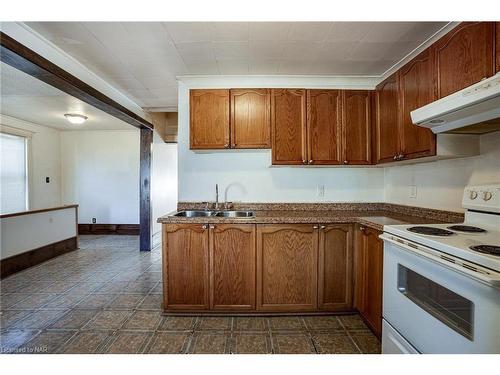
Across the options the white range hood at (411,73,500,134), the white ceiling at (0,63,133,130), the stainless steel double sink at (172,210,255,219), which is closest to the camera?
the white range hood at (411,73,500,134)

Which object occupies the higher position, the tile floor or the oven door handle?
the oven door handle

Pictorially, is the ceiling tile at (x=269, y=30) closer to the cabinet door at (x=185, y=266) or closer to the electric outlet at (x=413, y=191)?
the cabinet door at (x=185, y=266)

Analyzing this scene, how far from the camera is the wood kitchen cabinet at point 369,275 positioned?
1795 millimetres

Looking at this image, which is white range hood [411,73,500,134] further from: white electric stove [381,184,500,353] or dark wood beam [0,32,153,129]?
dark wood beam [0,32,153,129]

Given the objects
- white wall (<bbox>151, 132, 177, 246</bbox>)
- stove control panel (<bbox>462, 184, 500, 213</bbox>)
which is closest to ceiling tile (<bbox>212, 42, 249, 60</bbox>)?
stove control panel (<bbox>462, 184, 500, 213</bbox>)

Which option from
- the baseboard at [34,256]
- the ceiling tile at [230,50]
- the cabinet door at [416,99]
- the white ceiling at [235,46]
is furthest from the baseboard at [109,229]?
the cabinet door at [416,99]

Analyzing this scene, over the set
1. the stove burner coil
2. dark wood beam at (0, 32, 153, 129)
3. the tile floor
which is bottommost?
the tile floor

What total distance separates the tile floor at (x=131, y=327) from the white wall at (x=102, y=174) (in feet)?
9.08

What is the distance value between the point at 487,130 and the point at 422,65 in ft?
2.10

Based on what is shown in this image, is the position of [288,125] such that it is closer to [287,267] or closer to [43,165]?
[287,267]

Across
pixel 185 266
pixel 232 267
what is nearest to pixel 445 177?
pixel 232 267

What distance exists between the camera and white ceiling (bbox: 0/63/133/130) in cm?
293

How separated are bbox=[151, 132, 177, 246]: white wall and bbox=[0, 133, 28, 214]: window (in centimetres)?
271
